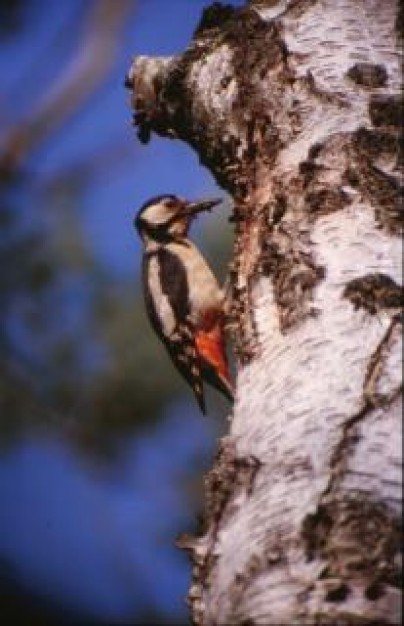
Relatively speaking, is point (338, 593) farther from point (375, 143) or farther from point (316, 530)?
point (375, 143)

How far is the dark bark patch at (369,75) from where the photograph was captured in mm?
2150

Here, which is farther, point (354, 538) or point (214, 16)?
point (214, 16)

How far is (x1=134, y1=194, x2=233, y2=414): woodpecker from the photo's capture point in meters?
3.49

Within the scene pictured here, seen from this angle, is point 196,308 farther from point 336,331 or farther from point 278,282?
point 336,331

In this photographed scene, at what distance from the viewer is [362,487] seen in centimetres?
142

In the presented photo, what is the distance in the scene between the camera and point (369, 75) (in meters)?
2.17

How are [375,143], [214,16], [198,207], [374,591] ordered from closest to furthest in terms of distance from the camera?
[374,591]
[375,143]
[214,16]
[198,207]

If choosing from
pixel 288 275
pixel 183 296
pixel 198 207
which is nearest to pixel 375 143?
pixel 288 275

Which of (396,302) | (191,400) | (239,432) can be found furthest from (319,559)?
(191,400)

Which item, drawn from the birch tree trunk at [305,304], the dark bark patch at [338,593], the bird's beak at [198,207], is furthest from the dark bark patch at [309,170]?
the bird's beak at [198,207]

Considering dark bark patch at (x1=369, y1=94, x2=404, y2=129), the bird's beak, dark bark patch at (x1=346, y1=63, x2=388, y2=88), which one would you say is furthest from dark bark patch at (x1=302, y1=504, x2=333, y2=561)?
the bird's beak

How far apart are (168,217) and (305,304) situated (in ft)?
7.38

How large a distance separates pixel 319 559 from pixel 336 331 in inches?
18.0

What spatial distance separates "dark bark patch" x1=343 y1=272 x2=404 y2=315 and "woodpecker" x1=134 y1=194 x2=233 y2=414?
1.69m
